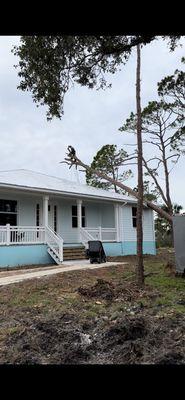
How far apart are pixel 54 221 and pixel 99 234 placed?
2412 mm

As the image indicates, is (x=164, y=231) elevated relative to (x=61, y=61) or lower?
lower

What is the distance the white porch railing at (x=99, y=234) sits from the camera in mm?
21078

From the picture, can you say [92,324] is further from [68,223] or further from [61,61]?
[68,223]

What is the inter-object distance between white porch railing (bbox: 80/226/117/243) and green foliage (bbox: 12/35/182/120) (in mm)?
13857

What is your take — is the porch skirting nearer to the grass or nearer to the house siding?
the house siding

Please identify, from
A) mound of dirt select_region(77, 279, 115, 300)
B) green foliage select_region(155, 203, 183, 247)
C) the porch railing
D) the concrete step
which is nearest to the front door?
the concrete step

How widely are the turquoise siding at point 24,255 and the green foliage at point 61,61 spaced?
10173 mm

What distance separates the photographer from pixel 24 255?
17484mm

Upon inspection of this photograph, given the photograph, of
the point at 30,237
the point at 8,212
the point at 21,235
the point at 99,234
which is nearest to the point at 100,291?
the point at 21,235

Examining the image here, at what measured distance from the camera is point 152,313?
701 cm

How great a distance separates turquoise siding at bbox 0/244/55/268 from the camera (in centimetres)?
1672

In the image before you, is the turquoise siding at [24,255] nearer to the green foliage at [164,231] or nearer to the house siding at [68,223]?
the house siding at [68,223]
